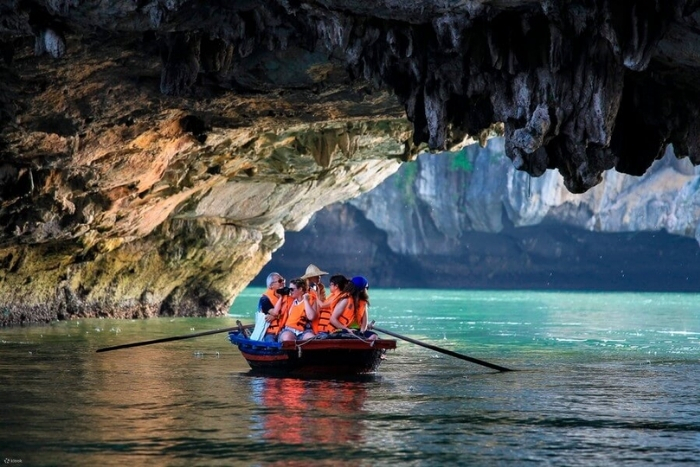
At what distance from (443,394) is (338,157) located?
1535 cm

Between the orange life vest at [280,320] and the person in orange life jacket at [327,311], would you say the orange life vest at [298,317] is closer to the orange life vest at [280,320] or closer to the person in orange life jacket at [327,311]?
the person in orange life jacket at [327,311]

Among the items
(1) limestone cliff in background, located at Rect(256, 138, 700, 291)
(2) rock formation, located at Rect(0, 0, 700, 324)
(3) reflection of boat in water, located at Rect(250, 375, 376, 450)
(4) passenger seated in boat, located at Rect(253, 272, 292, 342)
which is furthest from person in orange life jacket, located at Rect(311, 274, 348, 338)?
(1) limestone cliff in background, located at Rect(256, 138, 700, 291)

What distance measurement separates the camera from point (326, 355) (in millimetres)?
17375

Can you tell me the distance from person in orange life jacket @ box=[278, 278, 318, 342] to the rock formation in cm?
304

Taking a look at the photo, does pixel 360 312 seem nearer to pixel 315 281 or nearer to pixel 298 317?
pixel 298 317

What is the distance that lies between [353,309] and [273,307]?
172 centimetres

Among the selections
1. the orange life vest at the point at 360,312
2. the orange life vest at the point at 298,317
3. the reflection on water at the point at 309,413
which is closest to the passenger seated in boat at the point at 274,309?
the orange life vest at the point at 298,317

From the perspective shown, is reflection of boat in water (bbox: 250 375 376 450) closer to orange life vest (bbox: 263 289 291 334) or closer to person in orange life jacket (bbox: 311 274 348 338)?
person in orange life jacket (bbox: 311 274 348 338)

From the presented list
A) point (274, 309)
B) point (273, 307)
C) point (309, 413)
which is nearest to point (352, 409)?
point (309, 413)

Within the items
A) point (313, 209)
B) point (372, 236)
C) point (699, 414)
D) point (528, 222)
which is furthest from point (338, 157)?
point (372, 236)

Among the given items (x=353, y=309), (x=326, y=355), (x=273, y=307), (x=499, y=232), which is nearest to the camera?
(x=326, y=355)

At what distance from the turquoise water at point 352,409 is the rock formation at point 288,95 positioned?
136 inches

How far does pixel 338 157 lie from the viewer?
30188mm

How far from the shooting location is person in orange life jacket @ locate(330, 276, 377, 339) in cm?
1791
